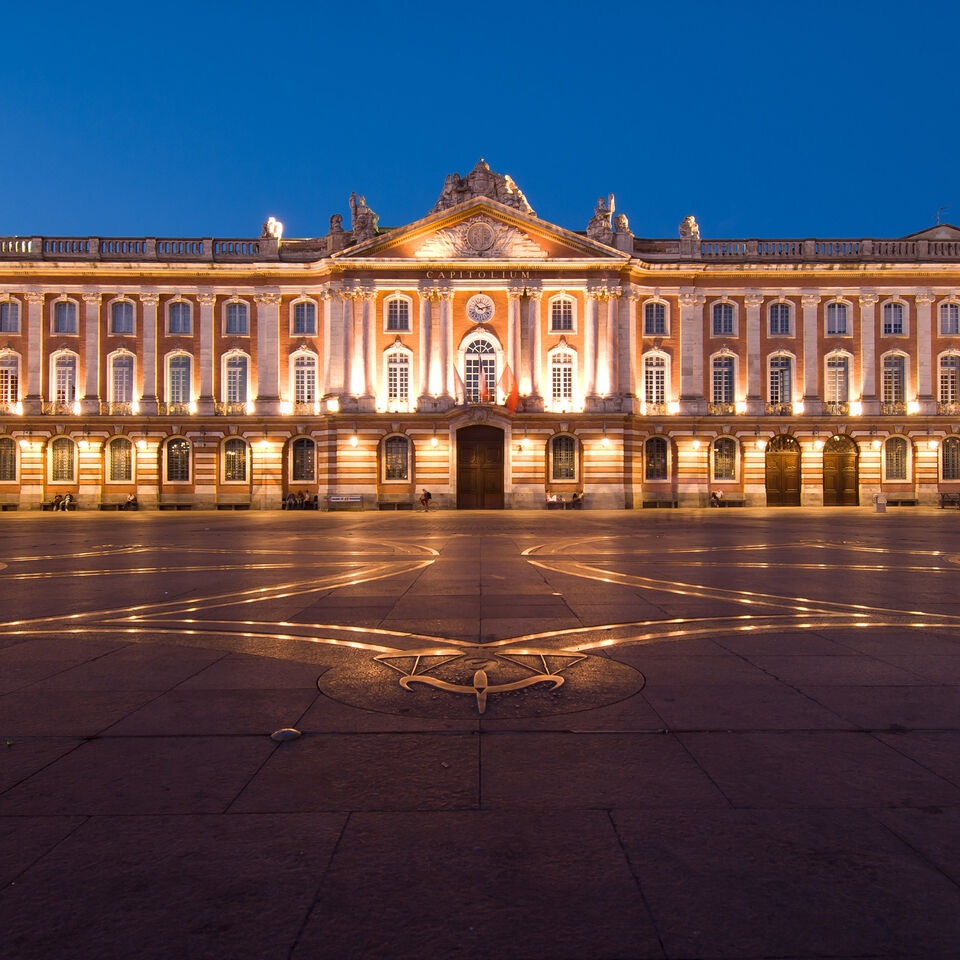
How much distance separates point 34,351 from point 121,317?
5.58 m

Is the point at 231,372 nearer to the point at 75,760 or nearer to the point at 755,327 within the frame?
the point at 755,327

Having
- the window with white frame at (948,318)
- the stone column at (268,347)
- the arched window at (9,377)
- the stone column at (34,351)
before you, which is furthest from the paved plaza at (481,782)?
the window with white frame at (948,318)

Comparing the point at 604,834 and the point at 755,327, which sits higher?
the point at 755,327

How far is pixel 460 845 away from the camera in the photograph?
3.26 metres

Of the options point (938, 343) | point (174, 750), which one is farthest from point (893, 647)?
point (938, 343)

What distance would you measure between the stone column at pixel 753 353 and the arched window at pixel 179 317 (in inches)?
1362

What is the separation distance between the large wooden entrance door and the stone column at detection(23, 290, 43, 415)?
85.1 ft

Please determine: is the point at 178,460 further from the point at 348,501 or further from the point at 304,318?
the point at 304,318

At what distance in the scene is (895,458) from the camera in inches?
1779

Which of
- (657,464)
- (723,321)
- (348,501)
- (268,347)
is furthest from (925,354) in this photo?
(268,347)

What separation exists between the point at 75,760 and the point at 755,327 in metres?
46.4

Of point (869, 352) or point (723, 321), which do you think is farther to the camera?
point (723, 321)

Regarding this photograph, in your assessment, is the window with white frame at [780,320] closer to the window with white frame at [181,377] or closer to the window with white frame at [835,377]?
the window with white frame at [835,377]

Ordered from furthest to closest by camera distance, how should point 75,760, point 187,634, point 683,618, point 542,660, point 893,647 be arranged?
point 683,618
point 187,634
point 893,647
point 542,660
point 75,760
